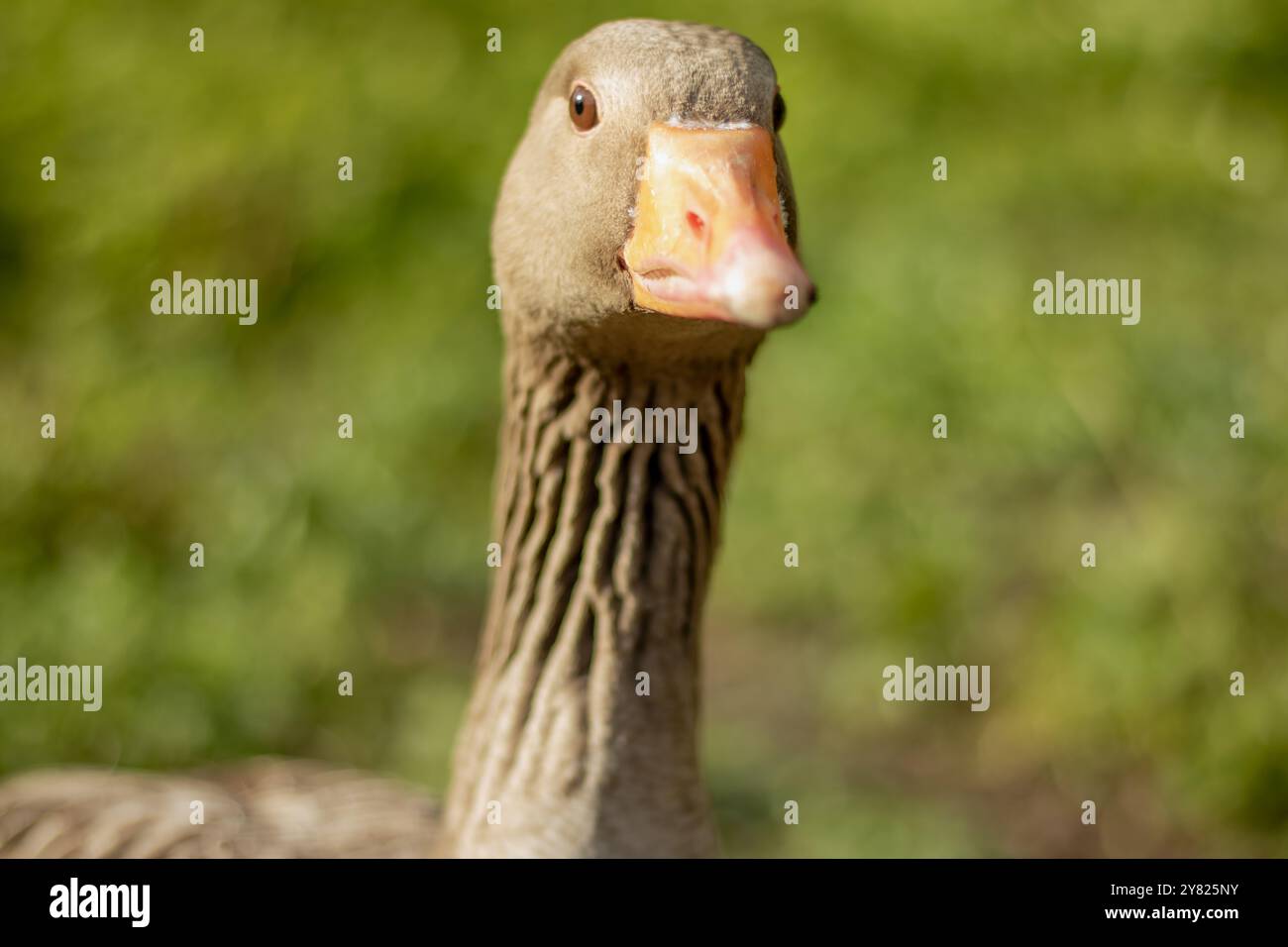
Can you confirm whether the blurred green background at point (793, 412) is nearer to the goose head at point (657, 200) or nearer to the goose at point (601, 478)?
the goose at point (601, 478)

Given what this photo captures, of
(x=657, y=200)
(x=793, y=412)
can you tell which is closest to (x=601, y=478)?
(x=657, y=200)

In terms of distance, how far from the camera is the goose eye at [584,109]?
2382mm

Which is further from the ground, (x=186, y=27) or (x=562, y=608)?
(x=186, y=27)

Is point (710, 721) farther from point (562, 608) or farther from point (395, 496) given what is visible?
point (562, 608)

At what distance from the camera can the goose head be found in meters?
2.01

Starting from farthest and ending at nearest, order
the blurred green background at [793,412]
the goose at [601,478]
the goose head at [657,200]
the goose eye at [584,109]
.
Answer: the blurred green background at [793,412] < the goose eye at [584,109] < the goose at [601,478] < the goose head at [657,200]

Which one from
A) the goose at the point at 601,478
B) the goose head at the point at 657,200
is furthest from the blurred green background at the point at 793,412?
the goose head at the point at 657,200

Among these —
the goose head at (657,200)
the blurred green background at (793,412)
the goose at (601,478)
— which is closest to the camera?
the goose head at (657,200)

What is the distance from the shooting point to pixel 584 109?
2.40 meters

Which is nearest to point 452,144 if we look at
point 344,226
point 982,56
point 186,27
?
point 344,226

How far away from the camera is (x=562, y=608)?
283 centimetres

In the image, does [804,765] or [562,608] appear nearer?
[562,608]

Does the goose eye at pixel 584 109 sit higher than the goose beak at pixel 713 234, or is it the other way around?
the goose eye at pixel 584 109

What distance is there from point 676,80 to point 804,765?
3.08 meters
